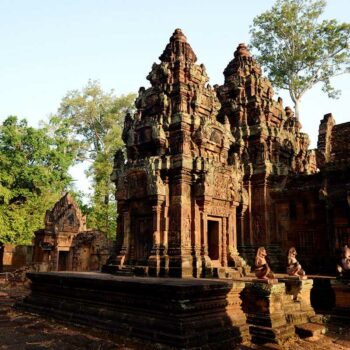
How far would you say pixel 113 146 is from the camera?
1188 inches

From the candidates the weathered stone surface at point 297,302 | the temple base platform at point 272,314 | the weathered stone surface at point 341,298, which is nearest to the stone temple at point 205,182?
the weathered stone surface at point 297,302

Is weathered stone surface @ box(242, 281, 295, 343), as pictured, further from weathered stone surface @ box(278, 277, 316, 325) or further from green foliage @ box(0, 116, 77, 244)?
green foliage @ box(0, 116, 77, 244)

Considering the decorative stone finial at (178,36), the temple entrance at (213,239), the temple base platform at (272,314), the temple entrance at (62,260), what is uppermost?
the decorative stone finial at (178,36)

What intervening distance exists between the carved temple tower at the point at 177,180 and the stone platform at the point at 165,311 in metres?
2.41

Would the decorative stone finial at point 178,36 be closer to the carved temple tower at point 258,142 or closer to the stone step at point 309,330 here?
the carved temple tower at point 258,142

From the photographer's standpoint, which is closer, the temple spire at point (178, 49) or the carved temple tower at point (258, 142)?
the temple spire at point (178, 49)

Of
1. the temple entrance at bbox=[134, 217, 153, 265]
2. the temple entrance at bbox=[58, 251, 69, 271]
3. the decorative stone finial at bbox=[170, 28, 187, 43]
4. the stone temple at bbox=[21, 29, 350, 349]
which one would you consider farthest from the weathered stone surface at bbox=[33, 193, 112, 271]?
the decorative stone finial at bbox=[170, 28, 187, 43]

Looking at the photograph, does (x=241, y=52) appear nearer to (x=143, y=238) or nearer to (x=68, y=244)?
(x=143, y=238)

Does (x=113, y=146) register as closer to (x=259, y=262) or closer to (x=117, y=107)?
(x=117, y=107)

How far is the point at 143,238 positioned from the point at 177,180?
2.38 metres

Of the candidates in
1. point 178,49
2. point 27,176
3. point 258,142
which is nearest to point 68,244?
point 27,176

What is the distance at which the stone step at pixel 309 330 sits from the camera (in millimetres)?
7707

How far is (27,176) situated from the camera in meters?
25.7

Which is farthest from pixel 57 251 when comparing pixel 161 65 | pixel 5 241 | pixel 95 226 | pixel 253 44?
pixel 253 44
